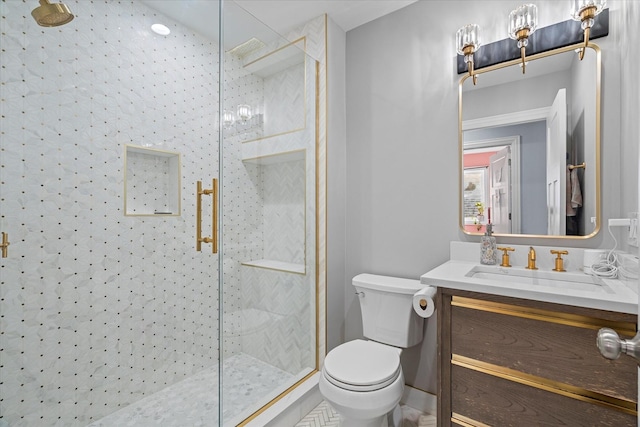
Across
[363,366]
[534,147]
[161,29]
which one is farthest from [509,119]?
[161,29]

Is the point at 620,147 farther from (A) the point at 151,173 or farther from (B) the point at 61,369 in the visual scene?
(B) the point at 61,369

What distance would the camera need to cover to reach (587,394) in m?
1.07

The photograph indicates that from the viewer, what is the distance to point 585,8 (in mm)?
1373

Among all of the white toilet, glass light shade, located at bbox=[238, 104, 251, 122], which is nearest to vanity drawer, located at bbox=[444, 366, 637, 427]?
the white toilet

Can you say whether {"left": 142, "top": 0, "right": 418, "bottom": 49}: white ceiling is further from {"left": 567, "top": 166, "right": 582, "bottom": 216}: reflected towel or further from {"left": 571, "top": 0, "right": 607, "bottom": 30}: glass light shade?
{"left": 567, "top": 166, "right": 582, "bottom": 216}: reflected towel

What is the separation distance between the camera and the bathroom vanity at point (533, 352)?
1.03m

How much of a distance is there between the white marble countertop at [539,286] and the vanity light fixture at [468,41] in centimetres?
100

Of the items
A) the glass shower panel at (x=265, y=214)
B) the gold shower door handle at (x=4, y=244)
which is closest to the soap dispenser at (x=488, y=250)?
the glass shower panel at (x=265, y=214)

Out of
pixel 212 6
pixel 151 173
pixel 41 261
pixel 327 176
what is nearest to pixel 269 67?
pixel 212 6

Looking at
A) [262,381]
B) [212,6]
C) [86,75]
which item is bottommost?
[262,381]

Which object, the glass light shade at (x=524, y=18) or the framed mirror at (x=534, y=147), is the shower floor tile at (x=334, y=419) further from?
the glass light shade at (x=524, y=18)

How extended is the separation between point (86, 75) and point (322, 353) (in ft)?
6.50

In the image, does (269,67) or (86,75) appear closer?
(86,75)

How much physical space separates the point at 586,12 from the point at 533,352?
1446 millimetres
